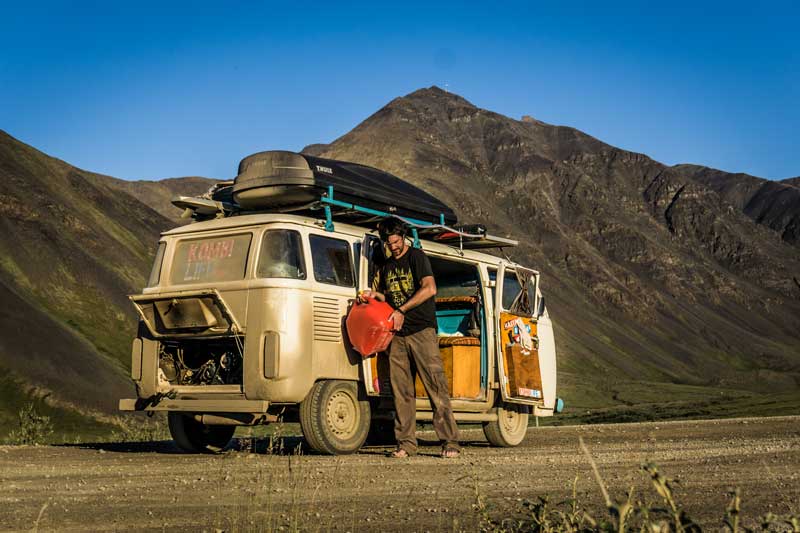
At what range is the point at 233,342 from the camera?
1070cm

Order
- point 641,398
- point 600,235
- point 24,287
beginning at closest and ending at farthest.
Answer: point 24,287
point 641,398
point 600,235

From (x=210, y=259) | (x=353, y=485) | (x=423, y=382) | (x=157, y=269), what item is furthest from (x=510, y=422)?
(x=353, y=485)

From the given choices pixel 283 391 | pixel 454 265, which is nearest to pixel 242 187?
pixel 283 391

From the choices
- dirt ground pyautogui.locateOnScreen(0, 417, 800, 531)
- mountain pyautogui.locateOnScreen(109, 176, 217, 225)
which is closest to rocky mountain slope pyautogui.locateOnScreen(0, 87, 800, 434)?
mountain pyautogui.locateOnScreen(109, 176, 217, 225)

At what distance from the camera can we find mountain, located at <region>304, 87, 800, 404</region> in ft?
314

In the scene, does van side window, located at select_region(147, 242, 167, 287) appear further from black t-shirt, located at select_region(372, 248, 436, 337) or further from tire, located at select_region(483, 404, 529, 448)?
tire, located at select_region(483, 404, 529, 448)

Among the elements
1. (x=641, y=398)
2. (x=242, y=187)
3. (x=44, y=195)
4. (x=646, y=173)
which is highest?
(x=646, y=173)

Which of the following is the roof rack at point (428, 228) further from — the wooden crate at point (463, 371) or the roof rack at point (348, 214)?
the wooden crate at point (463, 371)

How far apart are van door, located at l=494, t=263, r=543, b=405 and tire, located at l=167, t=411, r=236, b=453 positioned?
3.66 meters

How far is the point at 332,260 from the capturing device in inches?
431

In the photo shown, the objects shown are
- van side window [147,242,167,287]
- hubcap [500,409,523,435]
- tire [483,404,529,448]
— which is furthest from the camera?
hubcap [500,409,523,435]

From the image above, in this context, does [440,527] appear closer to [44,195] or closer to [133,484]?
[133,484]

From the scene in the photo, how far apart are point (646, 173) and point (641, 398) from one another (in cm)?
9333

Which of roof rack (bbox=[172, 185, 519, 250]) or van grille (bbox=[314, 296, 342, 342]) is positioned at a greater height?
roof rack (bbox=[172, 185, 519, 250])
